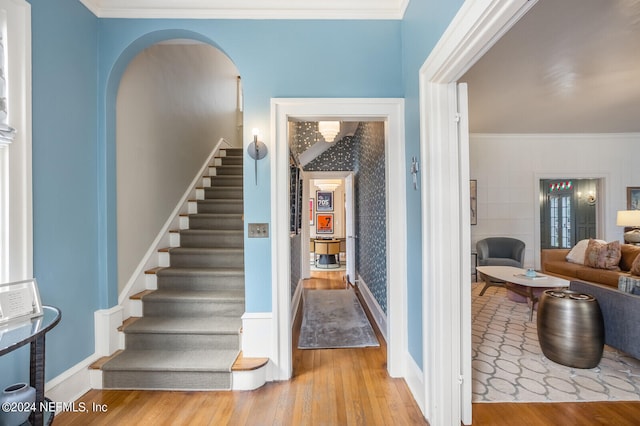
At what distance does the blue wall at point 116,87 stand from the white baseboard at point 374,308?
41.5 inches

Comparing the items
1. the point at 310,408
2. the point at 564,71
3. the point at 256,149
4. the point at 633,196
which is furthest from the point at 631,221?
the point at 256,149

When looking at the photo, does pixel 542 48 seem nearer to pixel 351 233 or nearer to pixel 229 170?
pixel 351 233

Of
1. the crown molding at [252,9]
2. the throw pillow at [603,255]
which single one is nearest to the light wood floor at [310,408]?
the crown molding at [252,9]

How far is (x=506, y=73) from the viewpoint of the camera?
3.35 metres

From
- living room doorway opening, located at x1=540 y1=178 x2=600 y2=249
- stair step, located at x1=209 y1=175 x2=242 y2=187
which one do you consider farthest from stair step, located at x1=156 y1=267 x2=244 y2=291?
living room doorway opening, located at x1=540 y1=178 x2=600 y2=249

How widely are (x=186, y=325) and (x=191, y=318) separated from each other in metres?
0.13

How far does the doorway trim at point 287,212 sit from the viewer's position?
7.79 feet

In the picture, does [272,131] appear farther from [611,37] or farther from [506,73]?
[611,37]

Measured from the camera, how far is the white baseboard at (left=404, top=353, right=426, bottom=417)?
2029 millimetres

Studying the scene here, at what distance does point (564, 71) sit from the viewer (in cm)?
330

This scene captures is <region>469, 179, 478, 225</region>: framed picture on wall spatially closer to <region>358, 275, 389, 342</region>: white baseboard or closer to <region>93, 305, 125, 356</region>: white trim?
<region>358, 275, 389, 342</region>: white baseboard

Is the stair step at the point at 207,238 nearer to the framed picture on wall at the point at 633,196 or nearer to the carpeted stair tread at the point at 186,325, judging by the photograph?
the carpeted stair tread at the point at 186,325

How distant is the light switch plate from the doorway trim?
0.06 m

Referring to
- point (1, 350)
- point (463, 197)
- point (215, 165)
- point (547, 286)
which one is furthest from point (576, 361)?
point (215, 165)
